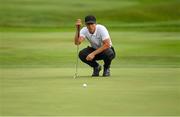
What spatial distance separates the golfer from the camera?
1303 cm

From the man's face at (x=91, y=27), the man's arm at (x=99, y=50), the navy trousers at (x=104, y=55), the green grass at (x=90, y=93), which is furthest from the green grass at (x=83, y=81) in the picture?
the man's face at (x=91, y=27)

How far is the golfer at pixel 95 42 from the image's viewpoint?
13.0 metres

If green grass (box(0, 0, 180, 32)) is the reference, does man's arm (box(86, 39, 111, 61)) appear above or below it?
above

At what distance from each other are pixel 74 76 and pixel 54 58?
321 inches

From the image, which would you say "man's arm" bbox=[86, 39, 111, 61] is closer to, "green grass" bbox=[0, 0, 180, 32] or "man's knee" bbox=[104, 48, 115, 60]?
"man's knee" bbox=[104, 48, 115, 60]

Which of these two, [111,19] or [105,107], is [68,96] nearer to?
[105,107]

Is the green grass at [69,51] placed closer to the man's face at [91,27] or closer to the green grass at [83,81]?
the green grass at [83,81]

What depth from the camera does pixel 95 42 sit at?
13305 mm

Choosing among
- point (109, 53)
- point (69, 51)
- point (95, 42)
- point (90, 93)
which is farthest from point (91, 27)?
point (69, 51)

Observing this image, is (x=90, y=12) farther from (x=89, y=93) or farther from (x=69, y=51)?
(x=89, y=93)

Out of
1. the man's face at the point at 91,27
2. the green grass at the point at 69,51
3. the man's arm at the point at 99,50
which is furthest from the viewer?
the green grass at the point at 69,51

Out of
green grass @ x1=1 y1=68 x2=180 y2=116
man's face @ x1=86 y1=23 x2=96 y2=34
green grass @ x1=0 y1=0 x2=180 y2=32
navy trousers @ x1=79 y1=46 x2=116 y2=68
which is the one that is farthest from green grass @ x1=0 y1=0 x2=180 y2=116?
green grass @ x1=0 y1=0 x2=180 y2=32

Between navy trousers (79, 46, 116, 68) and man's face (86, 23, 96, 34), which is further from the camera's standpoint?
navy trousers (79, 46, 116, 68)

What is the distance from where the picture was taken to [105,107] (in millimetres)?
8734
